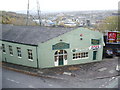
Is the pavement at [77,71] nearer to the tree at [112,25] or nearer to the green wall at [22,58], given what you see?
the green wall at [22,58]

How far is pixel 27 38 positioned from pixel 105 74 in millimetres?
11904

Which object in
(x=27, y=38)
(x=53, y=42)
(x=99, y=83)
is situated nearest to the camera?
(x=99, y=83)

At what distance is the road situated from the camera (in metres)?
17.2

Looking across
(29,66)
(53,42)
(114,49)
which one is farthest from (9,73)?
(114,49)

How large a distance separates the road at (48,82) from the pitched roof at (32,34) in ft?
16.8

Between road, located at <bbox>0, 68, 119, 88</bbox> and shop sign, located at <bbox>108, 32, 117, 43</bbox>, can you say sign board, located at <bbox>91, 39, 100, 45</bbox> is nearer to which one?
shop sign, located at <bbox>108, 32, 117, 43</bbox>

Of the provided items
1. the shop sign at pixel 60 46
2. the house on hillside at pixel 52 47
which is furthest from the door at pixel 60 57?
the shop sign at pixel 60 46

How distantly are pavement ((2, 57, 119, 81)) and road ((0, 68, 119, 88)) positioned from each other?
0.70m

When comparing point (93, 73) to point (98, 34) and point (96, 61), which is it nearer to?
point (96, 61)

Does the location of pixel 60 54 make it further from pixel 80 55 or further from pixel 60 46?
pixel 80 55

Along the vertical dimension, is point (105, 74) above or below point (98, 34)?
below

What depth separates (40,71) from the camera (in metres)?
21.1

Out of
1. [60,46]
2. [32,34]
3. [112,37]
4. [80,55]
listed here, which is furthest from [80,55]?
[32,34]

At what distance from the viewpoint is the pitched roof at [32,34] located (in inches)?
877
